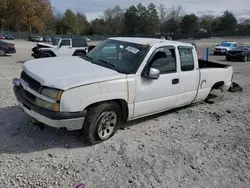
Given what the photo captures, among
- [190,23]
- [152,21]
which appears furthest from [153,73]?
[152,21]

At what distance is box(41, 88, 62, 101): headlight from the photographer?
322cm

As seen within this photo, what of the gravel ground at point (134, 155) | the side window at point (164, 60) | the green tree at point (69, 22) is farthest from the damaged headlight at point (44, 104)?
the green tree at point (69, 22)

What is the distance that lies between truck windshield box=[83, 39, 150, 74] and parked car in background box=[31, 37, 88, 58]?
386 inches

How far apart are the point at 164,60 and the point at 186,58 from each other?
0.70 meters

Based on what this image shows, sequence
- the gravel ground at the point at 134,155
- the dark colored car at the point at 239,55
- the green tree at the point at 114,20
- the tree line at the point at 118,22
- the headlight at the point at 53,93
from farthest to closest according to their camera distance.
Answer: the green tree at the point at 114,20 → the tree line at the point at 118,22 → the dark colored car at the point at 239,55 → the headlight at the point at 53,93 → the gravel ground at the point at 134,155

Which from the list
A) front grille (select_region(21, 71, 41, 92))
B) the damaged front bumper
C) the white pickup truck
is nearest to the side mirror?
the white pickup truck

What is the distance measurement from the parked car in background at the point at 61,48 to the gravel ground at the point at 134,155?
9.34m

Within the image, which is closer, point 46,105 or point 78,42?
point 46,105

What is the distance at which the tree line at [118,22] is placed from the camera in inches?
2498

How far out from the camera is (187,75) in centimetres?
488

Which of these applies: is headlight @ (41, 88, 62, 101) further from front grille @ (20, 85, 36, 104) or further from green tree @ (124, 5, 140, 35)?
green tree @ (124, 5, 140, 35)

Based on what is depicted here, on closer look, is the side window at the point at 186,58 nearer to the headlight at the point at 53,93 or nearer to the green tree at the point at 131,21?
the headlight at the point at 53,93

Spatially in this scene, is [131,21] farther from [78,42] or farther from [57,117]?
[57,117]

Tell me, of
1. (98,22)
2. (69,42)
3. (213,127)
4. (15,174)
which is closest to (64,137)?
(15,174)
